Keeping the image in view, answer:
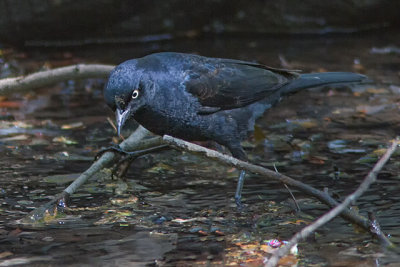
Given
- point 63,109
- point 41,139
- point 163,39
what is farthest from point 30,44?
point 41,139

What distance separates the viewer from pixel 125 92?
4062 mm

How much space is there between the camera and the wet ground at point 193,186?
3.63 metres

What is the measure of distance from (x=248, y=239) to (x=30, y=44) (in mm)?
6720

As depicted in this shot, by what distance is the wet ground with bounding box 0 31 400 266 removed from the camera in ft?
11.9

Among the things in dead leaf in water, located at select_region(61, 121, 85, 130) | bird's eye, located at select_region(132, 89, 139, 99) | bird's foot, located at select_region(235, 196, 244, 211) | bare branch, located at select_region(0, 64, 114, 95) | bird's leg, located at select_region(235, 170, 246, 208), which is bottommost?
bird's foot, located at select_region(235, 196, 244, 211)

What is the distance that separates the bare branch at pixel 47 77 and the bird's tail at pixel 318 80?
4.78 ft

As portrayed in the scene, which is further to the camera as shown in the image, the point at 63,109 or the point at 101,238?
the point at 63,109

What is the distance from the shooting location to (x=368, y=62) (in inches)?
342

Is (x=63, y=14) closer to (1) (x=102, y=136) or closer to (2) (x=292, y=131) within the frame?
(1) (x=102, y=136)

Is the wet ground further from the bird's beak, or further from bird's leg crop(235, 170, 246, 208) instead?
the bird's beak

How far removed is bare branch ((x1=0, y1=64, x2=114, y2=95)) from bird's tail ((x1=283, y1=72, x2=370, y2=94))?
1.46 meters

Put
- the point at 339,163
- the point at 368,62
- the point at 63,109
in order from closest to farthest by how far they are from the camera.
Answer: the point at 339,163 → the point at 63,109 → the point at 368,62

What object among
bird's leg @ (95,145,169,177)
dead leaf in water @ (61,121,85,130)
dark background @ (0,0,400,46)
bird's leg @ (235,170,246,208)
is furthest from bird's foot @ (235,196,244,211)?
dark background @ (0,0,400,46)

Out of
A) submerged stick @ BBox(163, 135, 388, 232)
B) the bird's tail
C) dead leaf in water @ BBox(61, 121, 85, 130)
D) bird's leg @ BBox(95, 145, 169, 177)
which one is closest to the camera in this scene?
submerged stick @ BBox(163, 135, 388, 232)
